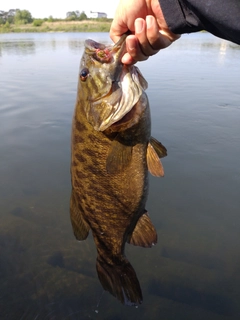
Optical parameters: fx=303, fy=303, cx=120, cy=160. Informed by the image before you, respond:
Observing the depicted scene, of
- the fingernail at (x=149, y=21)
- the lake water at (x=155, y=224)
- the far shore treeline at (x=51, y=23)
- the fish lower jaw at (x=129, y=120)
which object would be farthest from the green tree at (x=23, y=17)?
the fingernail at (x=149, y=21)

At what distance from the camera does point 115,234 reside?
252 cm

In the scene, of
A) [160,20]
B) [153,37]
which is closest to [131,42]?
[153,37]

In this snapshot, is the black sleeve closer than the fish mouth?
Yes

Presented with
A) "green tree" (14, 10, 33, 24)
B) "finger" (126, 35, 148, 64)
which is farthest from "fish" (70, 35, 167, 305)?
"green tree" (14, 10, 33, 24)

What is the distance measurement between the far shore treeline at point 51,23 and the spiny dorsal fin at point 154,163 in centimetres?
6020

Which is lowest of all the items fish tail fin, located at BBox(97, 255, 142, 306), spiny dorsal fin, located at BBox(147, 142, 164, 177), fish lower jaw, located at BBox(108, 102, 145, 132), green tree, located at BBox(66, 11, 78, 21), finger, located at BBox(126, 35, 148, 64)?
fish tail fin, located at BBox(97, 255, 142, 306)

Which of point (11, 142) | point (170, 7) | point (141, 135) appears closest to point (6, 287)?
point (141, 135)

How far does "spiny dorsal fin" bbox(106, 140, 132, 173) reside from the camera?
2.21m

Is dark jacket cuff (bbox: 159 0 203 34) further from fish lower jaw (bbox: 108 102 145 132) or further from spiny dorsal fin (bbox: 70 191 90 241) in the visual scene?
spiny dorsal fin (bbox: 70 191 90 241)

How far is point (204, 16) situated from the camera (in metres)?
1.72

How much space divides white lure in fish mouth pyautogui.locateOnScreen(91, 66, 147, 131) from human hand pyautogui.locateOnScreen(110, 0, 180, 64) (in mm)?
142

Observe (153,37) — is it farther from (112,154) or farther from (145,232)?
(145,232)

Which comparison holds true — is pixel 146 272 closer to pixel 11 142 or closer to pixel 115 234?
pixel 115 234

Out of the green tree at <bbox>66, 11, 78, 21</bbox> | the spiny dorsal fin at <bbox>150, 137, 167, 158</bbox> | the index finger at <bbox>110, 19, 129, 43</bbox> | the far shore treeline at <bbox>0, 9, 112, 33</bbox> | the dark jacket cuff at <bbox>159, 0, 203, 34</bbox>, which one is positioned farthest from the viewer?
the green tree at <bbox>66, 11, 78, 21</bbox>
